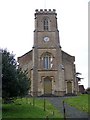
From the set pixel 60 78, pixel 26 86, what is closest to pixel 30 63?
pixel 60 78

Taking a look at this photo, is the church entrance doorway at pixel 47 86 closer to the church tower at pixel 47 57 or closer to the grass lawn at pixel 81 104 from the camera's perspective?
the church tower at pixel 47 57

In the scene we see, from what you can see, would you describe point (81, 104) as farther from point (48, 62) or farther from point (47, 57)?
point (47, 57)

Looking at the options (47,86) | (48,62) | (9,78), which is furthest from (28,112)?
(48,62)

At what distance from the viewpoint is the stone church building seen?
186ft

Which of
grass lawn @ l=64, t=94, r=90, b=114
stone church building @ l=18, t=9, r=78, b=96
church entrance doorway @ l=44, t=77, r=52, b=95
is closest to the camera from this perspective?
grass lawn @ l=64, t=94, r=90, b=114

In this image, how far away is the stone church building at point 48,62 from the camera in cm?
5659

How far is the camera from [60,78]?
186 ft

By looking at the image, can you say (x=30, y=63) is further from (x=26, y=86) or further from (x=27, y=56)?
(x=26, y=86)

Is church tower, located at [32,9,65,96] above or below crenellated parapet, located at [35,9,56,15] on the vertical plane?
below

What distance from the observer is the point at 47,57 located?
58406 mm

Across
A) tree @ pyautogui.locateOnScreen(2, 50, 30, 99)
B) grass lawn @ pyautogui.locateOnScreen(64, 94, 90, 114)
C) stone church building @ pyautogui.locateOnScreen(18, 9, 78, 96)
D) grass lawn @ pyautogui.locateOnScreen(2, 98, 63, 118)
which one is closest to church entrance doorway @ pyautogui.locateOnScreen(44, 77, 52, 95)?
stone church building @ pyautogui.locateOnScreen(18, 9, 78, 96)

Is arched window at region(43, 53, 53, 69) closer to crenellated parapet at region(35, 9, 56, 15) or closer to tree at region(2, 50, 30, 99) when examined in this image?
crenellated parapet at region(35, 9, 56, 15)

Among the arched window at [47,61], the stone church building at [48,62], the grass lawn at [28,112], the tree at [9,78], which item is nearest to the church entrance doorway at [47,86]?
the stone church building at [48,62]

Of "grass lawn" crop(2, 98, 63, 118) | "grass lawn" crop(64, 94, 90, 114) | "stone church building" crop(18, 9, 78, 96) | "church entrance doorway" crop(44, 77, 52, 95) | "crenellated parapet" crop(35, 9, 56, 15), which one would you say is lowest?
"grass lawn" crop(2, 98, 63, 118)
